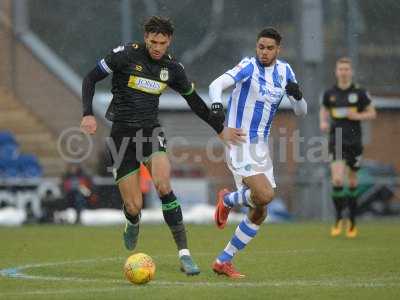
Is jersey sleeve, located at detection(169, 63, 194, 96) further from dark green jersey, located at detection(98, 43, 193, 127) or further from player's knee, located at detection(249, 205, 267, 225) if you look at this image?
player's knee, located at detection(249, 205, 267, 225)

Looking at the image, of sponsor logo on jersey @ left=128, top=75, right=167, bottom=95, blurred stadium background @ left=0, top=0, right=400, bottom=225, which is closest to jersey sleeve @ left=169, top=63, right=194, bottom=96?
sponsor logo on jersey @ left=128, top=75, right=167, bottom=95

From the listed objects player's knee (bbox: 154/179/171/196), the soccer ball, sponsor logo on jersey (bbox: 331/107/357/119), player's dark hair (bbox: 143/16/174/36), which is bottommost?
the soccer ball

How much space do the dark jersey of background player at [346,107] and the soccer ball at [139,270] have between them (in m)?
6.83

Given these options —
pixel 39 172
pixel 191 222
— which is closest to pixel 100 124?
pixel 39 172

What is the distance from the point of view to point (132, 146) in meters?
9.19

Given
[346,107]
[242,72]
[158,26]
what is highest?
[158,26]

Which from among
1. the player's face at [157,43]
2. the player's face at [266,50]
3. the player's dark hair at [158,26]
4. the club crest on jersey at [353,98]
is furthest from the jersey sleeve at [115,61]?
the club crest on jersey at [353,98]

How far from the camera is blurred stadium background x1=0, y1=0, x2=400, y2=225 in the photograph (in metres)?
16.7

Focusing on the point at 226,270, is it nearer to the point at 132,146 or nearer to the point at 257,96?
the point at 132,146

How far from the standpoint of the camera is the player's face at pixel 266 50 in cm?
902

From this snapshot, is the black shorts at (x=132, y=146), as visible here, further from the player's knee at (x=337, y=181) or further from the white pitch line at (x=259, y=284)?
the player's knee at (x=337, y=181)

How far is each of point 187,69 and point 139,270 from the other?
10.0m

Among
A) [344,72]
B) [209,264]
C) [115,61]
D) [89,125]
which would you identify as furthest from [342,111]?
[89,125]

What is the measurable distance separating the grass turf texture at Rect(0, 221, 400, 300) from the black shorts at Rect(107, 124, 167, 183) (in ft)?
3.09
